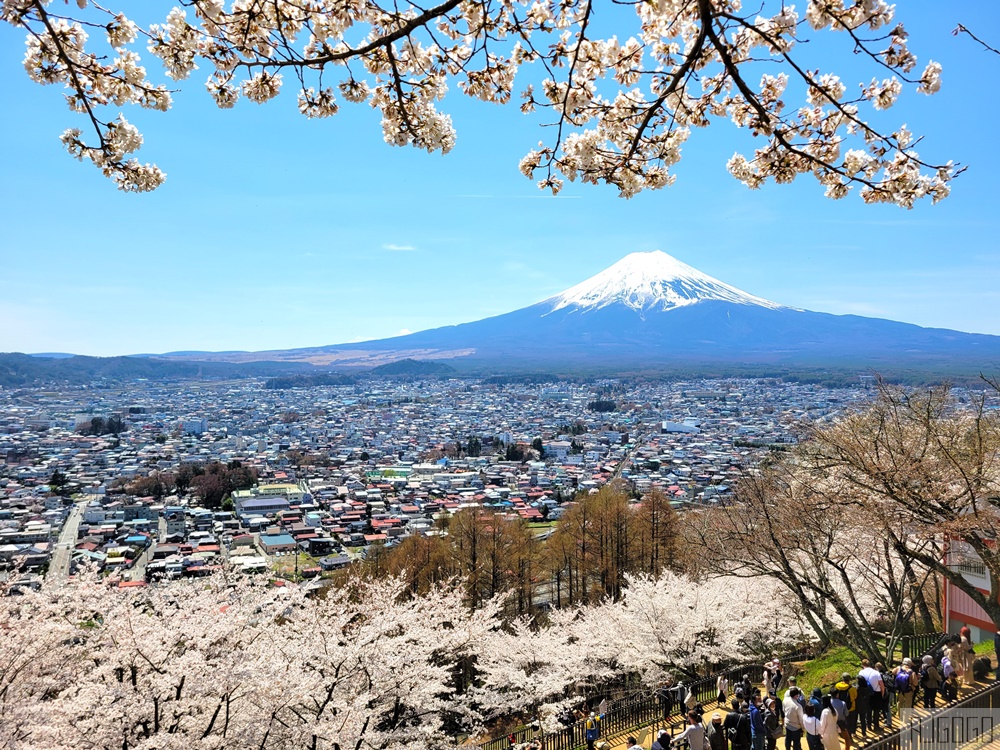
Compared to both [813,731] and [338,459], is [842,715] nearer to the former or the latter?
[813,731]

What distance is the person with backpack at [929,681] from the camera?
6147mm

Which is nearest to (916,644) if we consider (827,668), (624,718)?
(827,668)

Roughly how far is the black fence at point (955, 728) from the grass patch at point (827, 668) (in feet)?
13.1

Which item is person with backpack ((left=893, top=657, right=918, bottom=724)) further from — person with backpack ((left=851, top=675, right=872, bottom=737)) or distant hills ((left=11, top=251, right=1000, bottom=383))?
distant hills ((left=11, top=251, right=1000, bottom=383))

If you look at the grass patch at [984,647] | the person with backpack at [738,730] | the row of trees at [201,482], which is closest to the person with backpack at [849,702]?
the person with backpack at [738,730]

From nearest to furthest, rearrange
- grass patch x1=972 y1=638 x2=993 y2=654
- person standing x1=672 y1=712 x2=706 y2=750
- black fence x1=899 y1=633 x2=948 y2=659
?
1. person standing x1=672 y1=712 x2=706 y2=750
2. grass patch x1=972 y1=638 x2=993 y2=654
3. black fence x1=899 y1=633 x2=948 y2=659

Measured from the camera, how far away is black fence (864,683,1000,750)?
178 inches

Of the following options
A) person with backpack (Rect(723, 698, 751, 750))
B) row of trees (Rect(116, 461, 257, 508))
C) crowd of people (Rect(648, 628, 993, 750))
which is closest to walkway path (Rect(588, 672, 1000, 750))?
crowd of people (Rect(648, 628, 993, 750))

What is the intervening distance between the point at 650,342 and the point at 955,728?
15397cm

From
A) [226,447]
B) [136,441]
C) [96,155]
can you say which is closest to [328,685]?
[96,155]

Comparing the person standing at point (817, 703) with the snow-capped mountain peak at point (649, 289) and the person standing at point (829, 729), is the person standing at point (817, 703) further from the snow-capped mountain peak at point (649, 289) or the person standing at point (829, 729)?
the snow-capped mountain peak at point (649, 289)

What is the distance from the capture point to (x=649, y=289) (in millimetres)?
182000

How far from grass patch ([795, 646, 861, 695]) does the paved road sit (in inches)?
750

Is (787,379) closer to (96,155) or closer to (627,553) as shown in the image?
(627,553)
